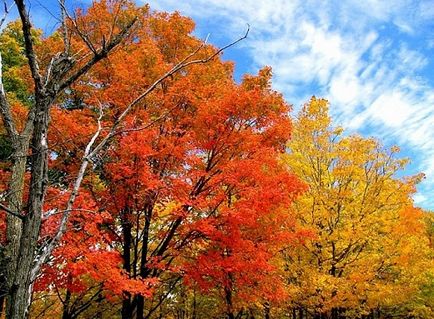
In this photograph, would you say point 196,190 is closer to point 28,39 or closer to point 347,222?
point 347,222

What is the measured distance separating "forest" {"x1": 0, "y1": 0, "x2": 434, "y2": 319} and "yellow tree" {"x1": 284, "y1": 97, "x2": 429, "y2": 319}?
60mm

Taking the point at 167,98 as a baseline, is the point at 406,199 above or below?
below

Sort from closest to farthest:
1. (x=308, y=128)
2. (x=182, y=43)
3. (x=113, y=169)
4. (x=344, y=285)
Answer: (x=113, y=169) → (x=344, y=285) → (x=182, y=43) → (x=308, y=128)

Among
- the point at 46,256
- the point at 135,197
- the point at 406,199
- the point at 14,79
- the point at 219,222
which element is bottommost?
the point at 46,256

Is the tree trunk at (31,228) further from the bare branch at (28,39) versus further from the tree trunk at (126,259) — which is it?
the tree trunk at (126,259)

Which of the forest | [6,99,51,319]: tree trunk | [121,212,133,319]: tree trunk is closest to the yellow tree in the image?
the forest

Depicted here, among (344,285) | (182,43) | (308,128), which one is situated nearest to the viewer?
(344,285)

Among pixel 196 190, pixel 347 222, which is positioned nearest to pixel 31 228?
pixel 196 190

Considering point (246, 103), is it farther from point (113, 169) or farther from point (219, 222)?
point (113, 169)

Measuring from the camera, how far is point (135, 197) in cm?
1211

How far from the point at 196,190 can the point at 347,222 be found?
7.04 metres

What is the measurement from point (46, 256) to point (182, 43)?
44.0ft

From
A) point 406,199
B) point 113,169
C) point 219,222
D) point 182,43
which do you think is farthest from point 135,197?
point 406,199

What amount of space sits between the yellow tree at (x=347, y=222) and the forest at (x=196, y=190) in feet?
0.20
